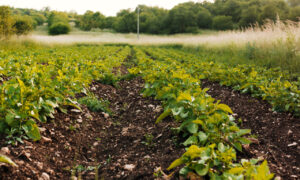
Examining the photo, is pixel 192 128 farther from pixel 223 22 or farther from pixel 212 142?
pixel 223 22

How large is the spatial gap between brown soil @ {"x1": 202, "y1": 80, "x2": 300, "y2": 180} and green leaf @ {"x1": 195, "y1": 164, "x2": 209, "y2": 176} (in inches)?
35.4

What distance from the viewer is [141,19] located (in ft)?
219

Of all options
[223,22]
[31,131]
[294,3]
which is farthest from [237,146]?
[294,3]

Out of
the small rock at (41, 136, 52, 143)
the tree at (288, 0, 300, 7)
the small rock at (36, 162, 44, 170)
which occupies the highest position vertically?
the tree at (288, 0, 300, 7)

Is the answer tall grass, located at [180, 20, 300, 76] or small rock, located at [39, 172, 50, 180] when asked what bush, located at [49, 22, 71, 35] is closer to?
tall grass, located at [180, 20, 300, 76]

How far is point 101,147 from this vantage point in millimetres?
3354

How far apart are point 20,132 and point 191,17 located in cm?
4862

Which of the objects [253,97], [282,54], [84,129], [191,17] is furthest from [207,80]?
[191,17]

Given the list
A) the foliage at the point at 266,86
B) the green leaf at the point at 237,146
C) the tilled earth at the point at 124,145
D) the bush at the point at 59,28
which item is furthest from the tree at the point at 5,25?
the bush at the point at 59,28

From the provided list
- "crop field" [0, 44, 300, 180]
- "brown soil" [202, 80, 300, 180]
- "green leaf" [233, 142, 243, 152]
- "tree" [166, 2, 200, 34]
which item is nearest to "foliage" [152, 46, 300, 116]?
"crop field" [0, 44, 300, 180]

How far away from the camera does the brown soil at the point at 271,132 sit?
2.54m

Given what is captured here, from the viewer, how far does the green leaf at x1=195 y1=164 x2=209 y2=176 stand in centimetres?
174

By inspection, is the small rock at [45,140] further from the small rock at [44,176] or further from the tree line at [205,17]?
the tree line at [205,17]

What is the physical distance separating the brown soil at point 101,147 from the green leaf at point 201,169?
1.71ft
